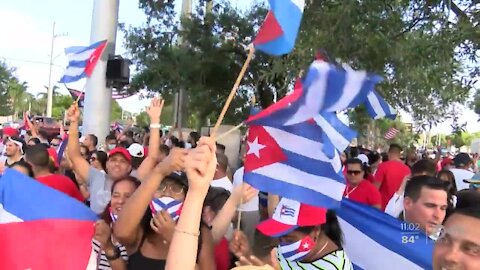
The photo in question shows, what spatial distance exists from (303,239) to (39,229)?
133cm

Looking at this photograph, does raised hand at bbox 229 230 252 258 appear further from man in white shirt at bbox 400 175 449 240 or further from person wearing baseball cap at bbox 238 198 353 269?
man in white shirt at bbox 400 175 449 240

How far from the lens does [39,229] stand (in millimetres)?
→ 3156

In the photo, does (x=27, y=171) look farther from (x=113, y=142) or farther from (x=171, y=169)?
(x=113, y=142)

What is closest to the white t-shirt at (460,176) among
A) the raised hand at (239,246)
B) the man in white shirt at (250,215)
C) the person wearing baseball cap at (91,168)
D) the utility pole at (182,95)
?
the man in white shirt at (250,215)

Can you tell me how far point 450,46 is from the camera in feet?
24.7

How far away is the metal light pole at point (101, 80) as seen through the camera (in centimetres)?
1252

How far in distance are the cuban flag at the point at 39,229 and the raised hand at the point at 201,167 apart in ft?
3.35

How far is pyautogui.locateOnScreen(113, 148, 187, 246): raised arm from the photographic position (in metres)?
2.96

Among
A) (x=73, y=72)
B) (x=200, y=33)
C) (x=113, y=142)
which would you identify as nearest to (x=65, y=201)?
(x=73, y=72)

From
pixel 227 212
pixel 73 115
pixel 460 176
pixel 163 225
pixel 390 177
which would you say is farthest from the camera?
pixel 460 176

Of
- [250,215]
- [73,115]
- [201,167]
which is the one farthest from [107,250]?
[73,115]

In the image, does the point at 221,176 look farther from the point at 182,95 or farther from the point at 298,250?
the point at 182,95

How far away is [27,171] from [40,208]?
2.72 m

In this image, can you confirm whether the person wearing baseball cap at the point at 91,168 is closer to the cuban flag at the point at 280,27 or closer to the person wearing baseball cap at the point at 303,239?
the person wearing baseball cap at the point at 303,239
